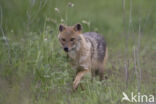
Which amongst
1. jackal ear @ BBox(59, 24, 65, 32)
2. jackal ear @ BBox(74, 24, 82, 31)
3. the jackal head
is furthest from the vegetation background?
jackal ear @ BBox(74, 24, 82, 31)

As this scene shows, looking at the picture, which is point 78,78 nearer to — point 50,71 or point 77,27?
point 50,71

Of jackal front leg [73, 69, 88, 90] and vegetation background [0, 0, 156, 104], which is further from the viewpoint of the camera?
jackal front leg [73, 69, 88, 90]

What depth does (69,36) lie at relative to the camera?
682 centimetres

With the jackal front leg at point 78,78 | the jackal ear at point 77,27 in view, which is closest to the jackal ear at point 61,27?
the jackal ear at point 77,27

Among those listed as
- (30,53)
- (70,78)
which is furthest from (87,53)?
(30,53)

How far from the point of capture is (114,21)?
11539 millimetres

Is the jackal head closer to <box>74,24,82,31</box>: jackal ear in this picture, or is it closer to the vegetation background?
<box>74,24,82,31</box>: jackal ear

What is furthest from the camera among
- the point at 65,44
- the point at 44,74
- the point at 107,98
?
the point at 65,44

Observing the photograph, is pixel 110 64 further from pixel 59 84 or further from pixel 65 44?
pixel 59 84

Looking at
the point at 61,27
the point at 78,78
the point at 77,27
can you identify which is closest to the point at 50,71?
the point at 78,78

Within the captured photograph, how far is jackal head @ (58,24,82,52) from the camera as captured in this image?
22.1 feet

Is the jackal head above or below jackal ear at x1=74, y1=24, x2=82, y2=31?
below

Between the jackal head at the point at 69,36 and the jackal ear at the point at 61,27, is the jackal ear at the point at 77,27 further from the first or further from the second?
the jackal ear at the point at 61,27

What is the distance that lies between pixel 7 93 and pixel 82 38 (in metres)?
2.37
